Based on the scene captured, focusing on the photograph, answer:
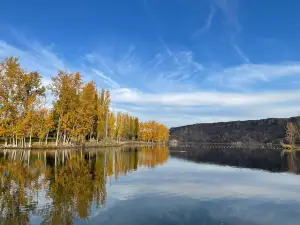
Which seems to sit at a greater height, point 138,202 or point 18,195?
point 18,195

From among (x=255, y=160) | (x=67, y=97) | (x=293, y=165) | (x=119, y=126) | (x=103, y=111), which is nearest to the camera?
(x=293, y=165)

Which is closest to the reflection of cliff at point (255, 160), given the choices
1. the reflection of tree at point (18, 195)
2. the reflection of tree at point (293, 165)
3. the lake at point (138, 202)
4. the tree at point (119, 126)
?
the reflection of tree at point (293, 165)

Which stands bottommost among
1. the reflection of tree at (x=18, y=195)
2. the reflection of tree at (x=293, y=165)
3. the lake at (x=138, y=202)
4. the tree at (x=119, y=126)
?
the reflection of tree at (x=293, y=165)

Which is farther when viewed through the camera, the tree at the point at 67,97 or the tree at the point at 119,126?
the tree at the point at 119,126

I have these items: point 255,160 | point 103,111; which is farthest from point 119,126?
point 255,160

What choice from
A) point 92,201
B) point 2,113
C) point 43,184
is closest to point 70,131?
point 2,113

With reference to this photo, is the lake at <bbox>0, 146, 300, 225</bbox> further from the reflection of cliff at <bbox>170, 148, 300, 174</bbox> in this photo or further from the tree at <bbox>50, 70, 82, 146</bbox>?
the tree at <bbox>50, 70, 82, 146</bbox>

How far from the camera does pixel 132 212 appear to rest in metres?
12.6

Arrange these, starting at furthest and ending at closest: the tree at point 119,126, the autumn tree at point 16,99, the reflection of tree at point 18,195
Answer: the tree at point 119,126, the autumn tree at point 16,99, the reflection of tree at point 18,195

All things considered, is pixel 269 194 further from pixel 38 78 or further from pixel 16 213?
pixel 38 78

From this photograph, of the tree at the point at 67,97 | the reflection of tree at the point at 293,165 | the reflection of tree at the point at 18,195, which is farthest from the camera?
the tree at the point at 67,97

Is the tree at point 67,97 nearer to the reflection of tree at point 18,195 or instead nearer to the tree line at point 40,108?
the tree line at point 40,108

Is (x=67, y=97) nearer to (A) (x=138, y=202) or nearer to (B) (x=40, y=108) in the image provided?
(B) (x=40, y=108)

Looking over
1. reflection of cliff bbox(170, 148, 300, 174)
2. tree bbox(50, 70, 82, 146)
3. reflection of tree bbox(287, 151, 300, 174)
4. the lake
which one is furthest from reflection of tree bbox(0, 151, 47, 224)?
tree bbox(50, 70, 82, 146)
